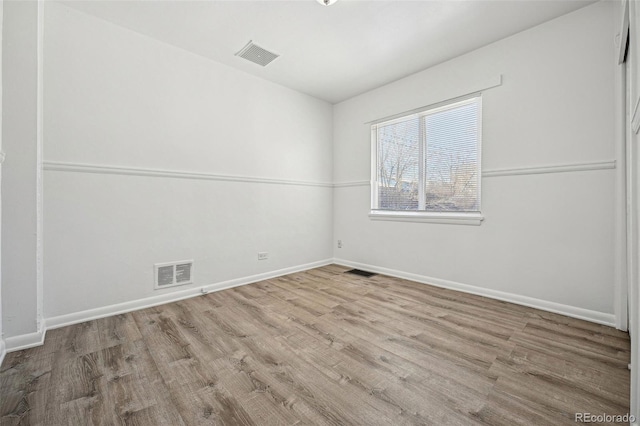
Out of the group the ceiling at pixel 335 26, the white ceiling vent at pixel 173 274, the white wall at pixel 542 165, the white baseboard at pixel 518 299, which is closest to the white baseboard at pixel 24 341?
the white ceiling vent at pixel 173 274

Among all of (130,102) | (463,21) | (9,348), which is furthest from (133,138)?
(463,21)

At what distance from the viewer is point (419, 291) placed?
271 cm

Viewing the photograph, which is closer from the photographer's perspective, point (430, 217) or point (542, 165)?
point (542, 165)

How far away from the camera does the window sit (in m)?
2.71

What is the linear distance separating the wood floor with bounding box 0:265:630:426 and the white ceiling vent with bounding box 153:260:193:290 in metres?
0.29

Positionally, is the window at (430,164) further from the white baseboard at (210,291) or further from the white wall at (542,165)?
the white baseboard at (210,291)

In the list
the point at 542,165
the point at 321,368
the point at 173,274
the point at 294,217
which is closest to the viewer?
the point at 321,368

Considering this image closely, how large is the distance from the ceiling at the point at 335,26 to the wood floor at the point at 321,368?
2396 millimetres

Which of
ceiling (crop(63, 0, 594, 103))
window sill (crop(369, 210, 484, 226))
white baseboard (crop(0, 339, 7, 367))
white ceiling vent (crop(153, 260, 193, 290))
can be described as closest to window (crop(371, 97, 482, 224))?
window sill (crop(369, 210, 484, 226))

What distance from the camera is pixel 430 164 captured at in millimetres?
3027

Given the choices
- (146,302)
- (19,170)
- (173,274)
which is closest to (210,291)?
(173,274)

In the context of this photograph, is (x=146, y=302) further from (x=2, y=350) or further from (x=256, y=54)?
(x=256, y=54)

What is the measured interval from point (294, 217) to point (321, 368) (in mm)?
2249

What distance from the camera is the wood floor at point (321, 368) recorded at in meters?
1.15
